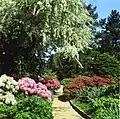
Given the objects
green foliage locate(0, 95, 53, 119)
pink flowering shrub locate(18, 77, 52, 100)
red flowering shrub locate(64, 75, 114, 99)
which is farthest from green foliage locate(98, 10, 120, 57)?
green foliage locate(0, 95, 53, 119)

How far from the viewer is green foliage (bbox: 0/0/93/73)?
19.3 metres

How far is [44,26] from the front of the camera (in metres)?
19.4

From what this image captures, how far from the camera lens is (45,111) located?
427 inches

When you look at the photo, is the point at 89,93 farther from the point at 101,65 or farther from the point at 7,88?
the point at 101,65

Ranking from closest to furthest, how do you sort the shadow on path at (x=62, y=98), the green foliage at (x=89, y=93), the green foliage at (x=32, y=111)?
1. the green foliage at (x=32, y=111)
2. the green foliage at (x=89, y=93)
3. the shadow on path at (x=62, y=98)

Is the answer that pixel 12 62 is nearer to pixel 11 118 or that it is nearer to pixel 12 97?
pixel 12 97

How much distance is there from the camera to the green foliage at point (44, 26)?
19312 mm

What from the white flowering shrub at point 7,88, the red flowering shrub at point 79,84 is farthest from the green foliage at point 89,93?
the white flowering shrub at point 7,88

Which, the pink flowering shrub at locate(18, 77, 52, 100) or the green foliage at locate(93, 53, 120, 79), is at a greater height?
the green foliage at locate(93, 53, 120, 79)

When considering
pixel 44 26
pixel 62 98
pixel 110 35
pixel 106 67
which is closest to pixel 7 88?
pixel 44 26

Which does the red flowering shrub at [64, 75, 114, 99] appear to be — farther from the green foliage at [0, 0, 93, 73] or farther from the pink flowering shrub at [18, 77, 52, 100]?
the pink flowering shrub at [18, 77, 52, 100]

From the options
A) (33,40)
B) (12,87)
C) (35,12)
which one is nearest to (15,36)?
(33,40)

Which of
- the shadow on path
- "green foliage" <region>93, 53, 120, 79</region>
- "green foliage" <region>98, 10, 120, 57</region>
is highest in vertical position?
"green foliage" <region>98, 10, 120, 57</region>

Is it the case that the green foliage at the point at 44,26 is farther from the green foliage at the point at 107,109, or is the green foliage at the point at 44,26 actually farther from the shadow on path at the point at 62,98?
the green foliage at the point at 107,109
